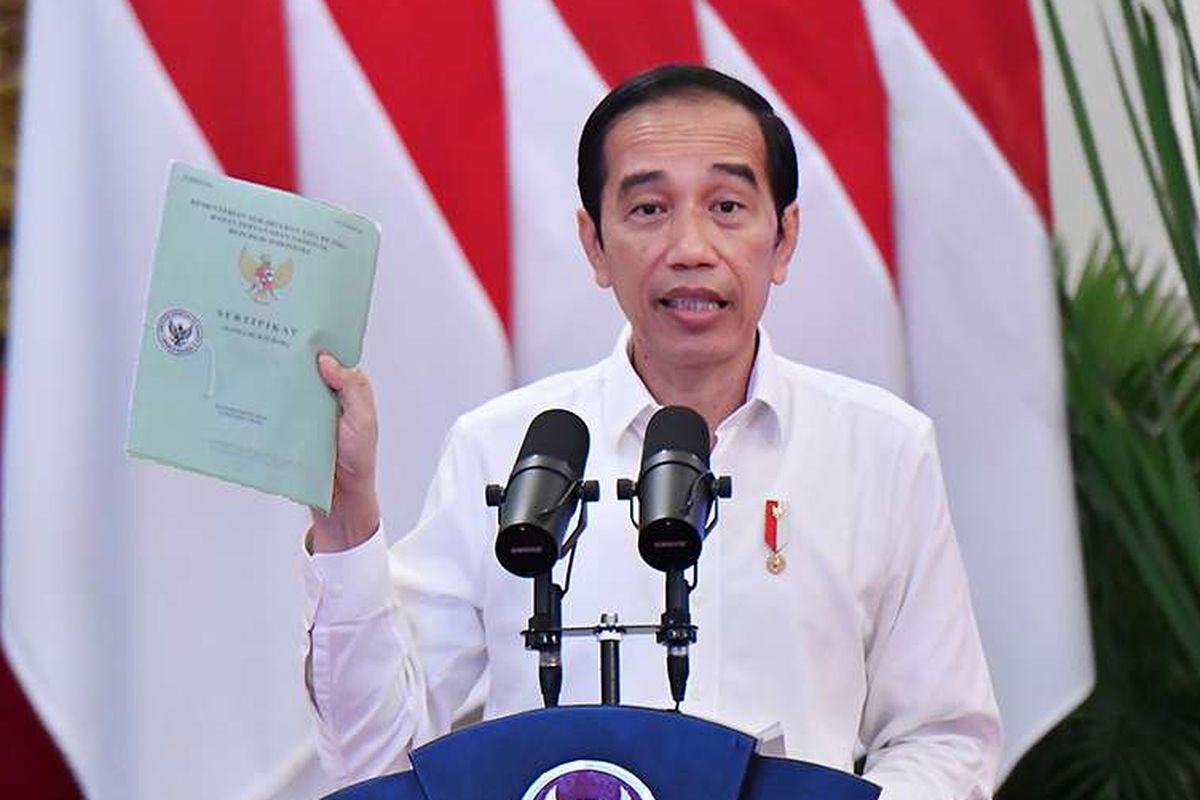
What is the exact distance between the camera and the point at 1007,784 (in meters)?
3.10

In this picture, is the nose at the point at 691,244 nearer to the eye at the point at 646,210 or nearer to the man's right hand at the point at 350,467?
the eye at the point at 646,210

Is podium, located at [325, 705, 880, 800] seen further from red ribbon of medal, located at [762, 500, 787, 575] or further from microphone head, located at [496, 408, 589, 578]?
red ribbon of medal, located at [762, 500, 787, 575]

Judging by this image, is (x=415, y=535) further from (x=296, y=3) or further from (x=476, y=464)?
(x=296, y=3)

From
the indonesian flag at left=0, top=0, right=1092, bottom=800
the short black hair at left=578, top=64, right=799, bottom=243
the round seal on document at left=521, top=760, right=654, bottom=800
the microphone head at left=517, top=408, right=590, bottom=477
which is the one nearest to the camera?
Answer: the round seal on document at left=521, top=760, right=654, bottom=800

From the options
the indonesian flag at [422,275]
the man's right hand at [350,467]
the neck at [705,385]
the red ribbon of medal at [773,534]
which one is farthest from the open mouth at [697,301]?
the indonesian flag at [422,275]

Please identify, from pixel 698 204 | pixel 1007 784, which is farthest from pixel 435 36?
pixel 1007 784

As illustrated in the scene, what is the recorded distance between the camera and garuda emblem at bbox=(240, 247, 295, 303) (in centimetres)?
169

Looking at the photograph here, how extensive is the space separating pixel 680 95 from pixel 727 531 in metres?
0.46

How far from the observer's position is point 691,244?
2004 mm

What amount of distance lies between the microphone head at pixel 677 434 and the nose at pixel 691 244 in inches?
19.8

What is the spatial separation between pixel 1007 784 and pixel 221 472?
5.86 ft

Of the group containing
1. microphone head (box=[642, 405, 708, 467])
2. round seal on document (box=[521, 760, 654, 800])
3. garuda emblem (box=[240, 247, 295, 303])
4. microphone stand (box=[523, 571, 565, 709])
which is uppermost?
garuda emblem (box=[240, 247, 295, 303])

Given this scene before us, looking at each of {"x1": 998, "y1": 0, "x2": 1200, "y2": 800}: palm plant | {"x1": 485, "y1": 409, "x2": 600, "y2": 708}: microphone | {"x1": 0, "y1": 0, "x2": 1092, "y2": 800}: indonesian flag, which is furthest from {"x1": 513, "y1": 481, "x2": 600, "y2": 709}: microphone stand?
{"x1": 998, "y1": 0, "x2": 1200, "y2": 800}: palm plant

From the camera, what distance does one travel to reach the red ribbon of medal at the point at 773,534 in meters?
2.08
